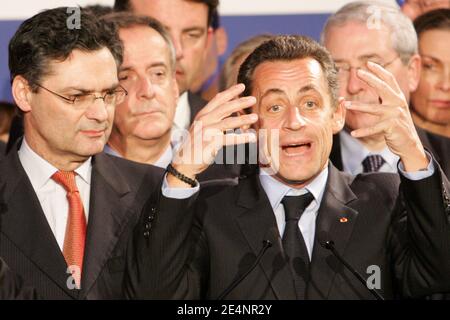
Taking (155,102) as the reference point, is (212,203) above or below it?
below

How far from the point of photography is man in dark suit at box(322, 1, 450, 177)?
392 cm

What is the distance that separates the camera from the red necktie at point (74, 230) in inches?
125

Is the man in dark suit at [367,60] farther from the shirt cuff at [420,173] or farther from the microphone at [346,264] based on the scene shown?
the microphone at [346,264]

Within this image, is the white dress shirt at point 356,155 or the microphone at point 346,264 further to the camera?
the white dress shirt at point 356,155

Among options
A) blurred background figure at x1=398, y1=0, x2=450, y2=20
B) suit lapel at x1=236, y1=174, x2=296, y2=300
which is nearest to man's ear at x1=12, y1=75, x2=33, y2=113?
suit lapel at x1=236, y1=174, x2=296, y2=300

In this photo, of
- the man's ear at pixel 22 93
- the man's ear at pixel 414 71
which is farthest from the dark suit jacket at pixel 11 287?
the man's ear at pixel 414 71

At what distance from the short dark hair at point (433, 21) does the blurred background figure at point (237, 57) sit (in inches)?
25.1

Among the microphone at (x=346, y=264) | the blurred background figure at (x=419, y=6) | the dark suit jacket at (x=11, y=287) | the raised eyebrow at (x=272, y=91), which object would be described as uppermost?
the blurred background figure at (x=419, y=6)

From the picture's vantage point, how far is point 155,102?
3781mm

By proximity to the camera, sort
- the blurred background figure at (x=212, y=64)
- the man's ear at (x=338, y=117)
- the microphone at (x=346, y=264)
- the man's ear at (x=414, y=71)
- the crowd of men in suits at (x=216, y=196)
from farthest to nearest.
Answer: the blurred background figure at (x=212, y=64), the man's ear at (x=414, y=71), the man's ear at (x=338, y=117), the crowd of men in suits at (x=216, y=196), the microphone at (x=346, y=264)

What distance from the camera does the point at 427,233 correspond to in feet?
9.81

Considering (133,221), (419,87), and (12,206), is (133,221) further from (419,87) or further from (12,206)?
(419,87)
